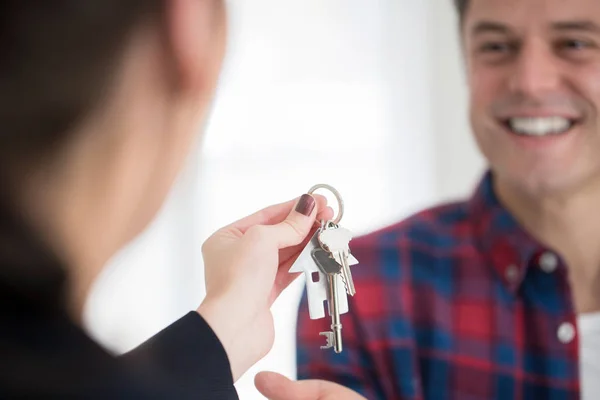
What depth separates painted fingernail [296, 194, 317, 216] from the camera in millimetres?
529

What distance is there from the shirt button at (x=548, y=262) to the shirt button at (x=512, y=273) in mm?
23

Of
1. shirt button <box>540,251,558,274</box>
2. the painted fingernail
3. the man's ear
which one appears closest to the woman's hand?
the painted fingernail

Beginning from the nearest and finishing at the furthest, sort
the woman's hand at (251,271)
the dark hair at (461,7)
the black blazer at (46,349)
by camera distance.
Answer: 1. the black blazer at (46,349)
2. the woman's hand at (251,271)
3. the dark hair at (461,7)

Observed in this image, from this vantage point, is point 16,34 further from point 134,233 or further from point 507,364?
point 507,364

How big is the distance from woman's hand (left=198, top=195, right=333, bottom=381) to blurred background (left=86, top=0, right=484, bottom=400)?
11 mm

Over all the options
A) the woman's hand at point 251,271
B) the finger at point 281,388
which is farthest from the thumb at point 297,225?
the finger at point 281,388

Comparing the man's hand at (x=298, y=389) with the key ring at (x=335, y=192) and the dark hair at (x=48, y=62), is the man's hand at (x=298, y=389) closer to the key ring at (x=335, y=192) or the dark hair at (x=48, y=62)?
the key ring at (x=335, y=192)

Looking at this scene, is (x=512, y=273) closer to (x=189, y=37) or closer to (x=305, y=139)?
(x=305, y=139)

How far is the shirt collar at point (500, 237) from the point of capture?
0.63 m

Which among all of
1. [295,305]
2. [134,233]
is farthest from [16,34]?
[295,305]

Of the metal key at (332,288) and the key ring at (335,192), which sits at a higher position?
the key ring at (335,192)

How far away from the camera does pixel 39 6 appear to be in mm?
406

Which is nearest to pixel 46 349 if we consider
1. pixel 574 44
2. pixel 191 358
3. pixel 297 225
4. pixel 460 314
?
pixel 191 358

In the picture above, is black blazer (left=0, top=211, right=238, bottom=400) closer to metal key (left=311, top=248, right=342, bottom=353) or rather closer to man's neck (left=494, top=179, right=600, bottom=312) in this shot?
metal key (left=311, top=248, right=342, bottom=353)
